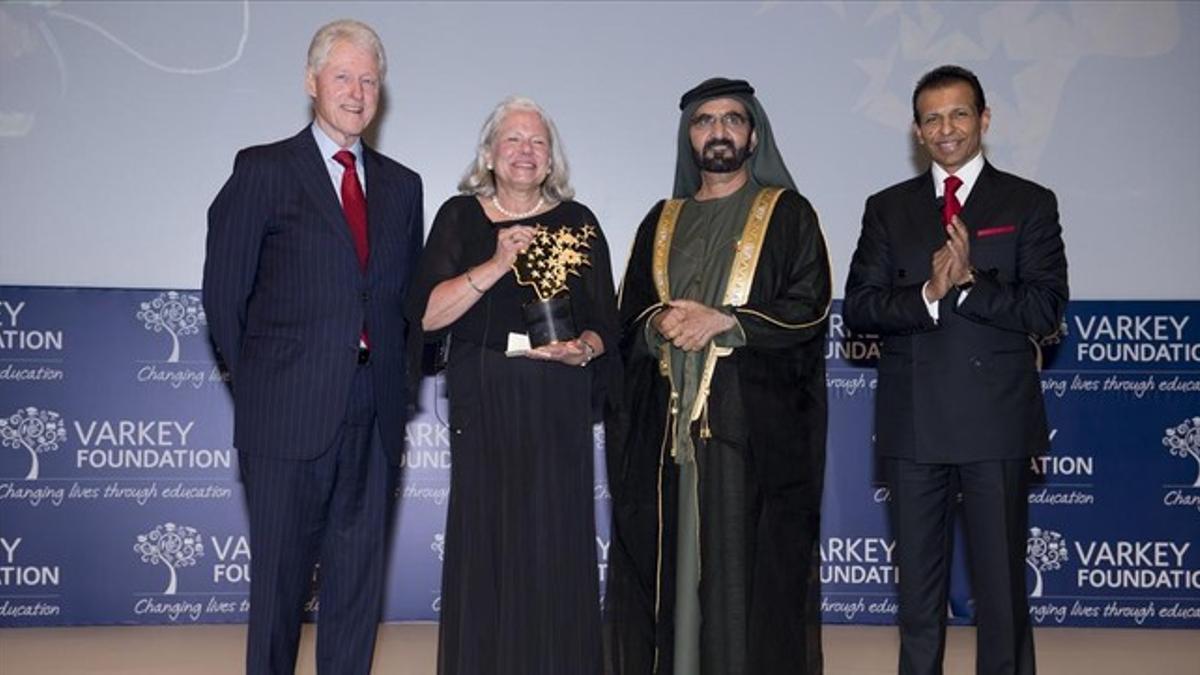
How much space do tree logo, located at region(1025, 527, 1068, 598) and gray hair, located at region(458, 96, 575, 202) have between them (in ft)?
10.4

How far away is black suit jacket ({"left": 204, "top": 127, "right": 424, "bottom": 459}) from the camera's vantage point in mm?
3422

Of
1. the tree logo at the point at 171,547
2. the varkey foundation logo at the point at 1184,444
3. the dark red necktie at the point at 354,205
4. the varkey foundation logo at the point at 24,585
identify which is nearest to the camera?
the dark red necktie at the point at 354,205

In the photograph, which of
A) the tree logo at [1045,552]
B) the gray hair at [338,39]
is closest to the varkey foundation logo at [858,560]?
the tree logo at [1045,552]

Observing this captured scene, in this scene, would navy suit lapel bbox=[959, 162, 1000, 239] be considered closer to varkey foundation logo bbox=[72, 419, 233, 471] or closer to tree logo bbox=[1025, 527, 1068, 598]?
tree logo bbox=[1025, 527, 1068, 598]

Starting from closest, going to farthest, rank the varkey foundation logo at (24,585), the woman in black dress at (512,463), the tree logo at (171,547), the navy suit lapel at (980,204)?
the woman in black dress at (512,463)
the navy suit lapel at (980,204)
the varkey foundation logo at (24,585)
the tree logo at (171,547)

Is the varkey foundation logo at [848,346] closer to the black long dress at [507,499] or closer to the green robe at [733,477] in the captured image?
the green robe at [733,477]

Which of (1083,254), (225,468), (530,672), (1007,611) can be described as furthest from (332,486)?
(1083,254)

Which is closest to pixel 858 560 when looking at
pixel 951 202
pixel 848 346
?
pixel 848 346

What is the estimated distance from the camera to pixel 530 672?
3.67 m

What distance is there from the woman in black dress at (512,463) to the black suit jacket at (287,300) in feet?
0.92

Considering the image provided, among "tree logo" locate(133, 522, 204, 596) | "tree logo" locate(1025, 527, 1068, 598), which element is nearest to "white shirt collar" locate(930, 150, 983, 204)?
"tree logo" locate(1025, 527, 1068, 598)

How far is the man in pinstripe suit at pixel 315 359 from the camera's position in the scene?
11.2ft

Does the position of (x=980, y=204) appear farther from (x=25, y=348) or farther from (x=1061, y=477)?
(x=25, y=348)

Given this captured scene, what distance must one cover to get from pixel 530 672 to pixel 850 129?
348 cm
